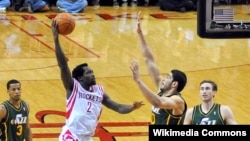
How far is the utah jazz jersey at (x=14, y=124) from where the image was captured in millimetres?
7777

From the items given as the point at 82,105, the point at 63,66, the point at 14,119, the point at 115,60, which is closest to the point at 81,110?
the point at 82,105

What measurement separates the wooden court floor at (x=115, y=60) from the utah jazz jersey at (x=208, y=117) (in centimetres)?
89

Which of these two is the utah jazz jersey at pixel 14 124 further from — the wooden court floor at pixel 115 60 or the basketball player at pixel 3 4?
the basketball player at pixel 3 4

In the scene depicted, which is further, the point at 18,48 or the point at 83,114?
the point at 18,48

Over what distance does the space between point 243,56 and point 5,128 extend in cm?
773

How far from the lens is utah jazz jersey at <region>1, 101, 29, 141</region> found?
25.5ft

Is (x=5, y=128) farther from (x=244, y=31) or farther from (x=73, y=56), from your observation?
(x=73, y=56)

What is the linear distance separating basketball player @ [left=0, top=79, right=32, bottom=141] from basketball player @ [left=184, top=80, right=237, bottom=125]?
1761mm

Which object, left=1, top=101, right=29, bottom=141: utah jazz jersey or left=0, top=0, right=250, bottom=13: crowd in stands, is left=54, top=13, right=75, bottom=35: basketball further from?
left=0, top=0, right=250, bottom=13: crowd in stands

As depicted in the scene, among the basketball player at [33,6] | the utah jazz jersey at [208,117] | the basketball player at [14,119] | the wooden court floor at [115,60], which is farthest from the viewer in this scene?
the basketball player at [33,6]

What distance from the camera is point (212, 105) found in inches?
283

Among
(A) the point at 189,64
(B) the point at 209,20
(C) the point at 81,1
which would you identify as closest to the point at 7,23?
(C) the point at 81,1

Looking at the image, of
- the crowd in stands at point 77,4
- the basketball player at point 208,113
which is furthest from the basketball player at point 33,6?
the basketball player at point 208,113

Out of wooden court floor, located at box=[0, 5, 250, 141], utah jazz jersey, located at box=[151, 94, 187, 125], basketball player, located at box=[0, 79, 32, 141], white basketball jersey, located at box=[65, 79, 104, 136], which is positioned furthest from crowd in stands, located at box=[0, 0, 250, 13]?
utah jazz jersey, located at box=[151, 94, 187, 125]
